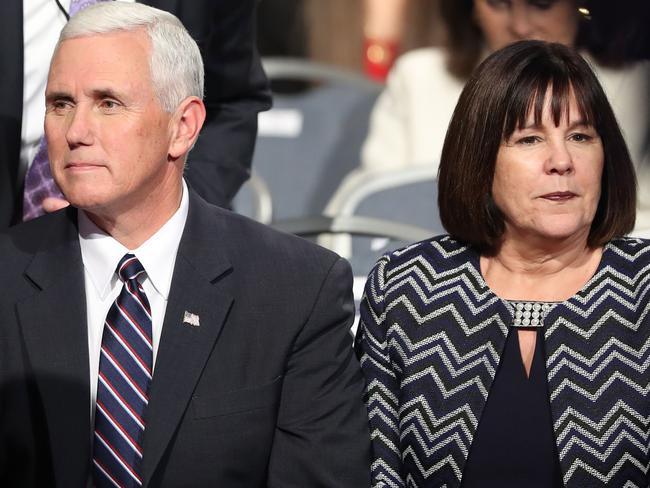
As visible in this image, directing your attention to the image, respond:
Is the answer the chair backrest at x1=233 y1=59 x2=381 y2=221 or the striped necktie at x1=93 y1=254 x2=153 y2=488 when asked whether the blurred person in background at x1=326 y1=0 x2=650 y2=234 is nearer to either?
the chair backrest at x1=233 y1=59 x2=381 y2=221

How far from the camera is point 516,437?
2.45 meters

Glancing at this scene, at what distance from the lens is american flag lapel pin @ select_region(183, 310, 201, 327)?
2365 millimetres

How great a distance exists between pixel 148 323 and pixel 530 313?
696mm

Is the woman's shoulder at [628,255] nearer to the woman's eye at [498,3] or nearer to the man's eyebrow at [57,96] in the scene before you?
the man's eyebrow at [57,96]

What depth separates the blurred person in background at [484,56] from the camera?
3.74 metres

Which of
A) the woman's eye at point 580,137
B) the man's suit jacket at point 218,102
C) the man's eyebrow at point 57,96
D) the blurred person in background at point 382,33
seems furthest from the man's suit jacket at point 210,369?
the blurred person in background at point 382,33

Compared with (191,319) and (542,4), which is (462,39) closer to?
(542,4)

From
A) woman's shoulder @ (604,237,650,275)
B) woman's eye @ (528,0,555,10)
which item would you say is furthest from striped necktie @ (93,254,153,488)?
woman's eye @ (528,0,555,10)

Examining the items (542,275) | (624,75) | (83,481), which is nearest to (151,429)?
(83,481)

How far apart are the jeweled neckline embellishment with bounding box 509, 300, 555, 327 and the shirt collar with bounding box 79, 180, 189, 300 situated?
632 millimetres

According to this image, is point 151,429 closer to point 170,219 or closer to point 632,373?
point 170,219

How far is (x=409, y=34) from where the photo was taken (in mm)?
6734

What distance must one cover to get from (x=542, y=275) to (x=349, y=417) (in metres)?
0.45

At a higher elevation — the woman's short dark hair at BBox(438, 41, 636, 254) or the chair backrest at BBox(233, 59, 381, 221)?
the woman's short dark hair at BBox(438, 41, 636, 254)
